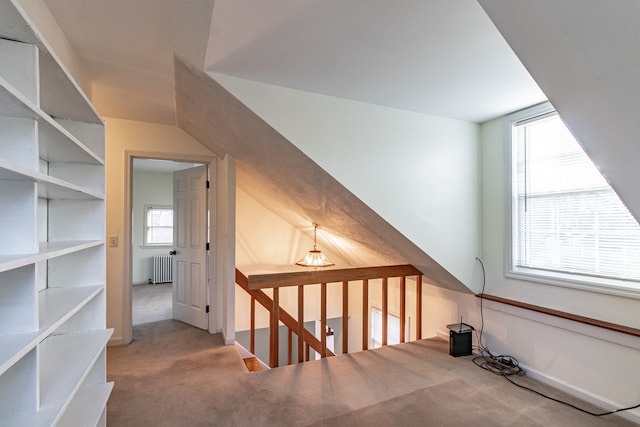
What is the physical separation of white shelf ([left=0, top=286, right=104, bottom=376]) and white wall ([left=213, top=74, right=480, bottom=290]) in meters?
1.47

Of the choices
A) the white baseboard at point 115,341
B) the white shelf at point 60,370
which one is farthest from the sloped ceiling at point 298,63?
the white baseboard at point 115,341

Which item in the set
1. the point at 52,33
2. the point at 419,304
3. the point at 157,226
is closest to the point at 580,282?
the point at 419,304

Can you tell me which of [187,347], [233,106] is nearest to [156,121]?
[233,106]

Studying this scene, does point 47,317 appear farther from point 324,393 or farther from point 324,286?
point 324,286

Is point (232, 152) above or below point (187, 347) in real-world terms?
above

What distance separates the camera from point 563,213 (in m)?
2.43

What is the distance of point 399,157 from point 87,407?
8.31 feet

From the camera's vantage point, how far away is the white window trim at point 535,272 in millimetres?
2117

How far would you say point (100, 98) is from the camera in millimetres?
2766

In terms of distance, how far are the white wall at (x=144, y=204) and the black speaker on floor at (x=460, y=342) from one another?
6216mm

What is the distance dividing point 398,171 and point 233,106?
140 centimetres

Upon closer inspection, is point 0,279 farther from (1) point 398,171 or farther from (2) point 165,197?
(2) point 165,197

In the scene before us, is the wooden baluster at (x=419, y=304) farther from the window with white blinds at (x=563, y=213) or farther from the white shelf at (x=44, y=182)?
the white shelf at (x=44, y=182)

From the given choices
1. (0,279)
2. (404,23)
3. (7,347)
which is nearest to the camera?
(7,347)
